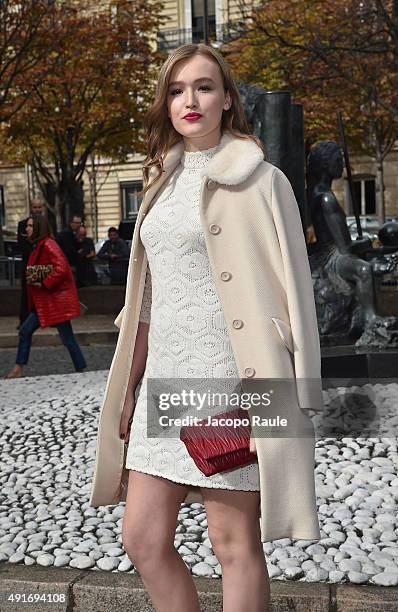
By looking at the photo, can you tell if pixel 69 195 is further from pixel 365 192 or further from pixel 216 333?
pixel 216 333

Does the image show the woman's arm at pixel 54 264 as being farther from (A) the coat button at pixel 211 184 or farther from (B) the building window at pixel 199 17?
(B) the building window at pixel 199 17

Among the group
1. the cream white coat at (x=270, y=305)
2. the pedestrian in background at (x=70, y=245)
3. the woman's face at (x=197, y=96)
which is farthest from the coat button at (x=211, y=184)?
the pedestrian in background at (x=70, y=245)

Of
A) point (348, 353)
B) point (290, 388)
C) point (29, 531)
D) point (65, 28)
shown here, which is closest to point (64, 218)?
point (65, 28)

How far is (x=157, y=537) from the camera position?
2613 millimetres

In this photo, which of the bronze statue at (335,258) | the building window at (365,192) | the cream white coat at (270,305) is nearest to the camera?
the cream white coat at (270,305)

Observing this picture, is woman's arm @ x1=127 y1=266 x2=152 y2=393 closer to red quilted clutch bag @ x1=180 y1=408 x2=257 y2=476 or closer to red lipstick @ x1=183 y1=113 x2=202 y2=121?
red quilted clutch bag @ x1=180 y1=408 x2=257 y2=476

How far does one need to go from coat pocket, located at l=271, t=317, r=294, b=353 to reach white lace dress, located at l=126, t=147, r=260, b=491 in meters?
0.15

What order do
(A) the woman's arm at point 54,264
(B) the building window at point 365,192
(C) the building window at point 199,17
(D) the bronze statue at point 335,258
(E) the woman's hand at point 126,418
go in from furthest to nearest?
(C) the building window at point 199,17, (B) the building window at point 365,192, (A) the woman's arm at point 54,264, (D) the bronze statue at point 335,258, (E) the woman's hand at point 126,418

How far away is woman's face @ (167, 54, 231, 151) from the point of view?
271 cm

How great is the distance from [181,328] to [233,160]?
1.51 feet

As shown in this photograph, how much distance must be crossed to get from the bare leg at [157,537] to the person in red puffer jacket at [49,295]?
7.03 metres

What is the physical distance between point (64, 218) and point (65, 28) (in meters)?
6.70

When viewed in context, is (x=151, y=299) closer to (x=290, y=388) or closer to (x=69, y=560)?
(x=290, y=388)

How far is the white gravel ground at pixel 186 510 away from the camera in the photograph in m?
3.82
